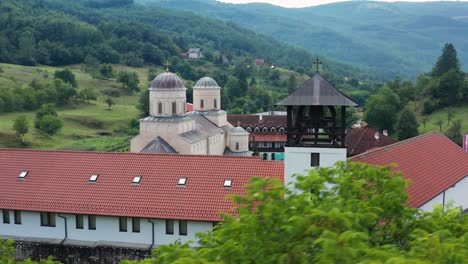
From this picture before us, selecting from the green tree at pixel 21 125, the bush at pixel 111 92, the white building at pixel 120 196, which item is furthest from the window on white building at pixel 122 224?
the bush at pixel 111 92

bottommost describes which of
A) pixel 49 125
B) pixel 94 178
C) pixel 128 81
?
pixel 49 125

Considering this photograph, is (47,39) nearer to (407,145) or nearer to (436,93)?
(436,93)

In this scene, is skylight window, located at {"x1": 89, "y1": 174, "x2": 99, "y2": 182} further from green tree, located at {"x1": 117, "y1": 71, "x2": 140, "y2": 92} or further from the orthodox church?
green tree, located at {"x1": 117, "y1": 71, "x2": 140, "y2": 92}

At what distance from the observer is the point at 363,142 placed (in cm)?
5566

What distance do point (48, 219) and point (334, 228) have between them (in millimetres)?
21175

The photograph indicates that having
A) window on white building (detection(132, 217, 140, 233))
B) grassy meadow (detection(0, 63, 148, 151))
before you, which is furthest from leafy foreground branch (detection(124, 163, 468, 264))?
grassy meadow (detection(0, 63, 148, 151))

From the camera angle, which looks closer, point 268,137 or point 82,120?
point 268,137

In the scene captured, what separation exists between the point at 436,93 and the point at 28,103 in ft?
227

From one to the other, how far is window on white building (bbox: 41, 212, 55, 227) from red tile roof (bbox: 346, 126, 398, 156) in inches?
1358

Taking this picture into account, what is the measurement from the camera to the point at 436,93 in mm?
87250

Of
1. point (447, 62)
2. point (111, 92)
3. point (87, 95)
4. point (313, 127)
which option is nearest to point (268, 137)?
point (87, 95)

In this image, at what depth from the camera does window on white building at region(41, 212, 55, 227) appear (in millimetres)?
27000

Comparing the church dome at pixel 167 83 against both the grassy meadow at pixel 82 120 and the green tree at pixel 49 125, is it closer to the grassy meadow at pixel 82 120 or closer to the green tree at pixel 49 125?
the grassy meadow at pixel 82 120

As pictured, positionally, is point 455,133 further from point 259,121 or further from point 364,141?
point 259,121
